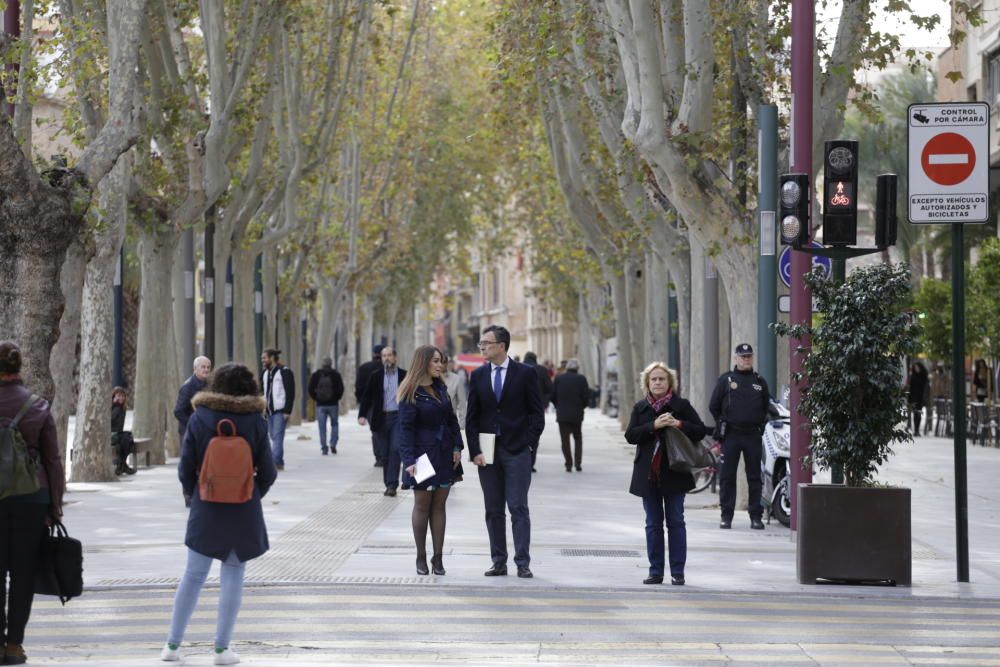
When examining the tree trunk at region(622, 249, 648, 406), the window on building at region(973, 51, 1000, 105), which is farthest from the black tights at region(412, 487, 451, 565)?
the window on building at region(973, 51, 1000, 105)

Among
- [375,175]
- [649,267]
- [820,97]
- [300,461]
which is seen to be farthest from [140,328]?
[375,175]

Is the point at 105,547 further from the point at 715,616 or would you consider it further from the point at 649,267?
the point at 649,267

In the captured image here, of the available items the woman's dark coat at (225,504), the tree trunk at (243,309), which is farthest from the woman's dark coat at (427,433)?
the tree trunk at (243,309)

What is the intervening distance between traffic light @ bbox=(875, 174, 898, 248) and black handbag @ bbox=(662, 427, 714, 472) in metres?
2.26

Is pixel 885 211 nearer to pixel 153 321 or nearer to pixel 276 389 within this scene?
pixel 276 389

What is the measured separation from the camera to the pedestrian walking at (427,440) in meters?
12.6

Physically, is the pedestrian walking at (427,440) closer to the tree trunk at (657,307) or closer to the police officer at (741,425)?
the police officer at (741,425)

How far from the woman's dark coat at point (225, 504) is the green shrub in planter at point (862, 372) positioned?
486 cm

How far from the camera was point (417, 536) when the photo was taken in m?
12.6

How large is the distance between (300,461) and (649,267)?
11.0 metres

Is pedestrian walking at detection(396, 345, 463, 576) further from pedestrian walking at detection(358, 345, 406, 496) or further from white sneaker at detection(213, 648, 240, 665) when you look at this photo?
pedestrian walking at detection(358, 345, 406, 496)

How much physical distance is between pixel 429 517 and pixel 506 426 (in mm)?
863

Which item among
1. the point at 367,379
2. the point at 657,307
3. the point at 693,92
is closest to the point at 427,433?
the point at 693,92

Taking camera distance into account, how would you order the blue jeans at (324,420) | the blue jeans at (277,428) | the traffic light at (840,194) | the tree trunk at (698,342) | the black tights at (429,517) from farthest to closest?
the blue jeans at (324,420), the blue jeans at (277,428), the tree trunk at (698,342), the traffic light at (840,194), the black tights at (429,517)
